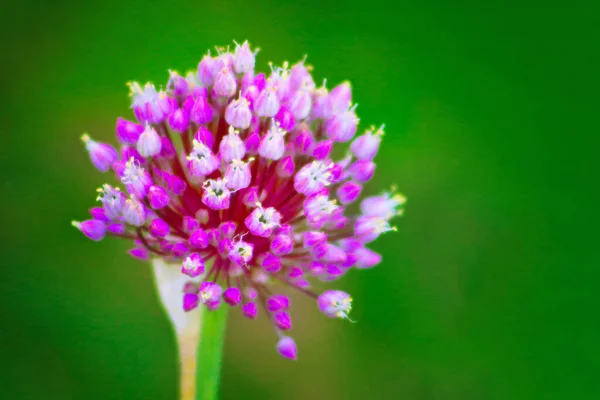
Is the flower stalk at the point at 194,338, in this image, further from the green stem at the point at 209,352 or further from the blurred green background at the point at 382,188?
the blurred green background at the point at 382,188

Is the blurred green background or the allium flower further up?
the blurred green background

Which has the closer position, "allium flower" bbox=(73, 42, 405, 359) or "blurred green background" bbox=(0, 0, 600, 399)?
"allium flower" bbox=(73, 42, 405, 359)

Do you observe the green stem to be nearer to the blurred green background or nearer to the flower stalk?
the flower stalk

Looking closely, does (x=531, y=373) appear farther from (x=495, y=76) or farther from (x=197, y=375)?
(x=197, y=375)

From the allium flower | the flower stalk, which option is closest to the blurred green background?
the flower stalk

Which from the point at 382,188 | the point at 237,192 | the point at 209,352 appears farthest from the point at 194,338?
the point at 382,188

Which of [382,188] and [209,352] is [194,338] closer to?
[209,352]

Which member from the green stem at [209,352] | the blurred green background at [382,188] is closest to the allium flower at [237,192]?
the green stem at [209,352]
